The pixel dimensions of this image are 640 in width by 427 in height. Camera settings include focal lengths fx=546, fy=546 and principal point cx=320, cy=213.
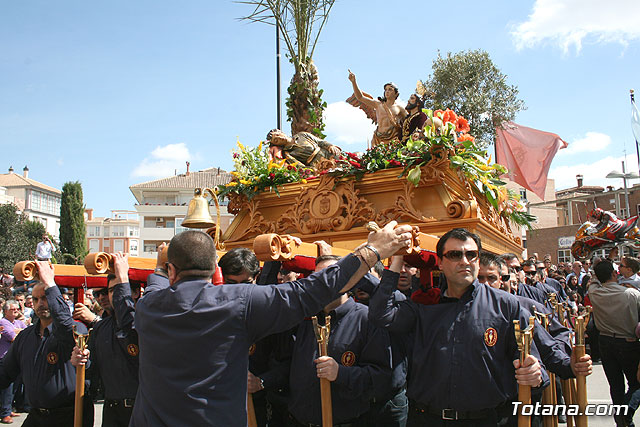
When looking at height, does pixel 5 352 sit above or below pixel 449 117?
below

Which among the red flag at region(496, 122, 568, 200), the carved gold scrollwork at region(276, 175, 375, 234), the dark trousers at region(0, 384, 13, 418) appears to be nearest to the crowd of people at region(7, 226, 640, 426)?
the carved gold scrollwork at region(276, 175, 375, 234)

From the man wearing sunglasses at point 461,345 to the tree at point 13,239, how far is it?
37775 millimetres

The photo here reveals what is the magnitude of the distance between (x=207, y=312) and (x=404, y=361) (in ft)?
5.76

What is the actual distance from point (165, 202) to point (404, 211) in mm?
50196

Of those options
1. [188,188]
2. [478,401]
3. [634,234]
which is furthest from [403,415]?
[188,188]

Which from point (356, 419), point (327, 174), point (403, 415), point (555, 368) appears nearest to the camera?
point (555, 368)

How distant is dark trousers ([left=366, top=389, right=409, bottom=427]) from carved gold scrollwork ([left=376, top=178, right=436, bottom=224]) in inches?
77.8

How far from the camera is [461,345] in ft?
9.67

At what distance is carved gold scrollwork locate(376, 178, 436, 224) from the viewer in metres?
5.40

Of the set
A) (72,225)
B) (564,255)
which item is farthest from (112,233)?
(564,255)

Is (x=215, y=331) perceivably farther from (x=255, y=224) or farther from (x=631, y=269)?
(x=631, y=269)

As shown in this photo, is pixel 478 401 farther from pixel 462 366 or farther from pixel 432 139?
pixel 432 139

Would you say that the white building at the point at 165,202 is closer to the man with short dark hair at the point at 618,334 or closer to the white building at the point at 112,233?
the white building at the point at 112,233

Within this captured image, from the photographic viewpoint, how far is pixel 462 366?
9.52 feet
